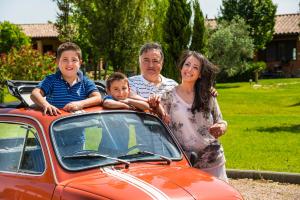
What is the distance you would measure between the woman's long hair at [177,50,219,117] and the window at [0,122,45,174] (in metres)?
1.47

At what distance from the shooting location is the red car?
158 inches

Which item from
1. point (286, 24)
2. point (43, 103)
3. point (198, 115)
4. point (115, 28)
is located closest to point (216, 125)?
point (198, 115)

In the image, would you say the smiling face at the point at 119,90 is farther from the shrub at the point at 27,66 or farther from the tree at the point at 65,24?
the tree at the point at 65,24

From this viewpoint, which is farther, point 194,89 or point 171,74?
point 171,74

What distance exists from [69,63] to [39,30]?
5432 cm

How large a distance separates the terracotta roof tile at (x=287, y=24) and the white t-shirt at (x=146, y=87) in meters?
44.5

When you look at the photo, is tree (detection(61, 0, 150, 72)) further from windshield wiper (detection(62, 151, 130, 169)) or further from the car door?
windshield wiper (detection(62, 151, 130, 169))

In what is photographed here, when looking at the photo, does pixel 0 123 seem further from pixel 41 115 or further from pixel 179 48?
pixel 179 48

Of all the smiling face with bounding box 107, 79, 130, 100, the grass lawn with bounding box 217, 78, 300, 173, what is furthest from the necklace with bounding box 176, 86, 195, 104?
the grass lawn with bounding box 217, 78, 300, 173

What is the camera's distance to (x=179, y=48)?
25.1 metres

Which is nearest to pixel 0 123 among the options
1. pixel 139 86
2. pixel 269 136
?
pixel 139 86

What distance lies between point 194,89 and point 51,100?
1330 mm

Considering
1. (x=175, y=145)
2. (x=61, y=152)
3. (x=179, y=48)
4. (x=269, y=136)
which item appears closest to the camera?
(x=61, y=152)

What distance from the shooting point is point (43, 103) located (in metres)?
4.72
